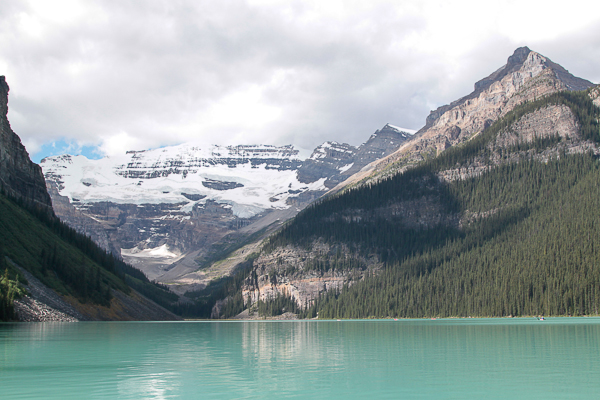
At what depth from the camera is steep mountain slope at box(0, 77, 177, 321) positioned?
116938 mm

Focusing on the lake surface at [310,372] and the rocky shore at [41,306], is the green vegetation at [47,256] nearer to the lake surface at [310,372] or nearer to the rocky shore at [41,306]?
the rocky shore at [41,306]

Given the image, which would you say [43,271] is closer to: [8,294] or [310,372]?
[8,294]

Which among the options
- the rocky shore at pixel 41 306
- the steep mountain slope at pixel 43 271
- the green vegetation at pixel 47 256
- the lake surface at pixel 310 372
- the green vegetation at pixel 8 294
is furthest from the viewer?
the green vegetation at pixel 47 256

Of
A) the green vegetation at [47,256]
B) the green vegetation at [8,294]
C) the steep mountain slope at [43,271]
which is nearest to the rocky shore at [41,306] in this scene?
the steep mountain slope at [43,271]

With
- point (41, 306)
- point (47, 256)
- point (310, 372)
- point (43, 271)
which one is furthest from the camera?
point (47, 256)

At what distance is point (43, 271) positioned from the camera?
138 meters

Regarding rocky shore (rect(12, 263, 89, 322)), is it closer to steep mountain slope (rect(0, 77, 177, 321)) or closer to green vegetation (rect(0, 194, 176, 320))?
steep mountain slope (rect(0, 77, 177, 321))

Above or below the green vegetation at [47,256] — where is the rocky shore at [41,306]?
below

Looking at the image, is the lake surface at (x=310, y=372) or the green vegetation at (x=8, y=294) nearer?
the lake surface at (x=310, y=372)

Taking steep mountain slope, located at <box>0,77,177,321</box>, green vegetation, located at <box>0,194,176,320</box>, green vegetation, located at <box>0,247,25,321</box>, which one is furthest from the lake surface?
green vegetation, located at <box>0,194,176,320</box>

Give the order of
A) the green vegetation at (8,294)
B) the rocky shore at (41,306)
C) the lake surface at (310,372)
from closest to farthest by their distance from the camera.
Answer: the lake surface at (310,372)
the green vegetation at (8,294)
the rocky shore at (41,306)

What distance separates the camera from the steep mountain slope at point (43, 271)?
11694 centimetres

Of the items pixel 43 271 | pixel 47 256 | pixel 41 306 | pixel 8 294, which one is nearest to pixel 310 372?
pixel 8 294

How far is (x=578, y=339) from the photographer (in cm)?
6372
